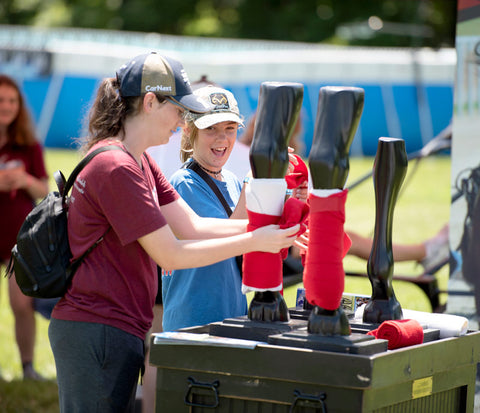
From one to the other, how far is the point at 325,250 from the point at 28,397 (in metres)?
3.35

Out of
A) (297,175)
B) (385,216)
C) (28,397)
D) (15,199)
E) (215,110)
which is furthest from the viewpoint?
(15,199)

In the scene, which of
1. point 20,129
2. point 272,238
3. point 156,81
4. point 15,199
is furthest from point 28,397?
point 272,238

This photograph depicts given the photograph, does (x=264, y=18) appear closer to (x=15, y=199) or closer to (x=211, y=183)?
(x=15, y=199)

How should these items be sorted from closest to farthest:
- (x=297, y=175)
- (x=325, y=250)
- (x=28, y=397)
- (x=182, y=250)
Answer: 1. (x=325, y=250)
2. (x=182, y=250)
3. (x=297, y=175)
4. (x=28, y=397)

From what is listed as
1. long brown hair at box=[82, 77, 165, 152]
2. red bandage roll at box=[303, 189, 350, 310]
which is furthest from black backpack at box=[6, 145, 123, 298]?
red bandage roll at box=[303, 189, 350, 310]

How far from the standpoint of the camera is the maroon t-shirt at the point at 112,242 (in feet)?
7.29

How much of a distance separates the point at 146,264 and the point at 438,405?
37.5 inches

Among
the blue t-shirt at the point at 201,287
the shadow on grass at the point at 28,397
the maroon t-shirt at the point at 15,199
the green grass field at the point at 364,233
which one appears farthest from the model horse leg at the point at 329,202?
the maroon t-shirt at the point at 15,199

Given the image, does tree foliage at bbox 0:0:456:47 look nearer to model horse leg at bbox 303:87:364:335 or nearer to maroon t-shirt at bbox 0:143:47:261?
maroon t-shirt at bbox 0:143:47:261

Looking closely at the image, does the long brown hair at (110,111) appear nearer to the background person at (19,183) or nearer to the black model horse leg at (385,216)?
the black model horse leg at (385,216)

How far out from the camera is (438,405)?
2227 millimetres

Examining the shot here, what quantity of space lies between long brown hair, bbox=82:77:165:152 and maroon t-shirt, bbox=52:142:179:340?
99mm

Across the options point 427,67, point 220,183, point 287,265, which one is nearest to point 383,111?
point 427,67

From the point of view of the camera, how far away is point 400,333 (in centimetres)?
207
